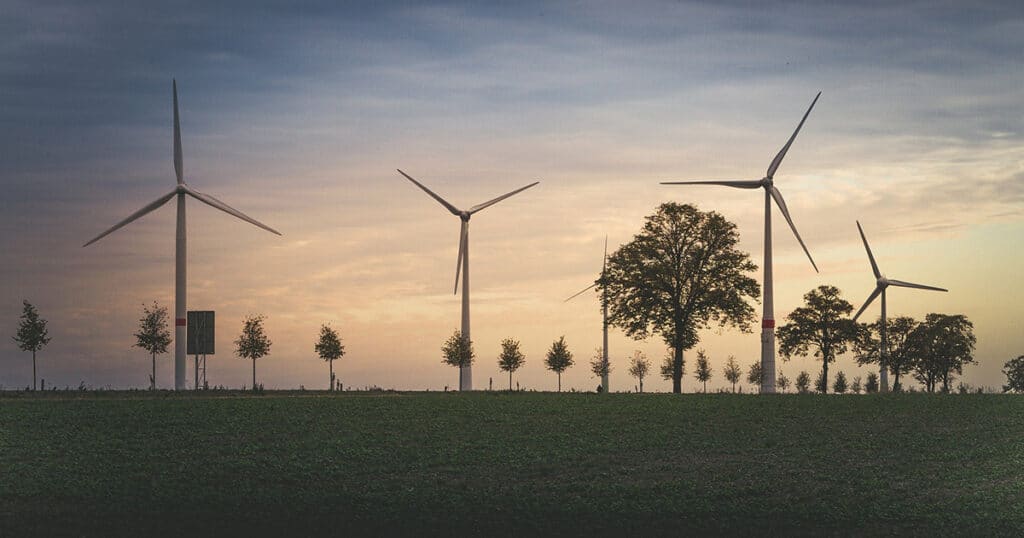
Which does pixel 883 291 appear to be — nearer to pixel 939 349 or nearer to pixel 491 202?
pixel 939 349

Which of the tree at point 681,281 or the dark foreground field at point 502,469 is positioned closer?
the dark foreground field at point 502,469

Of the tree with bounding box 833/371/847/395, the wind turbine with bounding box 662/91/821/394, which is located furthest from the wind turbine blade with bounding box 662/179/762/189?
the tree with bounding box 833/371/847/395

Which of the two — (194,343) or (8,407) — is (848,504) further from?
(194,343)

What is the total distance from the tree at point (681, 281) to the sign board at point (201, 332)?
3195cm

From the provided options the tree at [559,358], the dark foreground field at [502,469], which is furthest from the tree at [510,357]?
the dark foreground field at [502,469]

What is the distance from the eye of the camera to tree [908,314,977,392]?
122400mm

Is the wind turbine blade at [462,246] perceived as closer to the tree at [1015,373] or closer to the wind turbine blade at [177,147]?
the wind turbine blade at [177,147]

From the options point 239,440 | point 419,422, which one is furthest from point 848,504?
point 239,440

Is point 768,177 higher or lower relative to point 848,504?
higher

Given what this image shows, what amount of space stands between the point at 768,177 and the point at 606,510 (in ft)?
184

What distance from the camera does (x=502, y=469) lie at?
141ft

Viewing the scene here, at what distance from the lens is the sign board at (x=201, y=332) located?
76.1 m

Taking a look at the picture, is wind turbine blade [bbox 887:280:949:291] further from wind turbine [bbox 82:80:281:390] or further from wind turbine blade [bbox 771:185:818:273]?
wind turbine [bbox 82:80:281:390]

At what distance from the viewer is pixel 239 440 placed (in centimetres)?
4862
